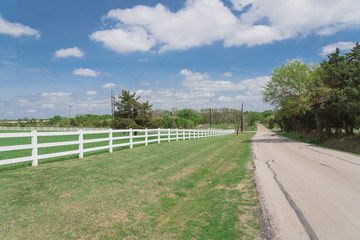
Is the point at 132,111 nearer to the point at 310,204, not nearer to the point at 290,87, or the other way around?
the point at 290,87

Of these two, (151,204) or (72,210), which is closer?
(72,210)

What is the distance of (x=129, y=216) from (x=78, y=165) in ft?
12.8

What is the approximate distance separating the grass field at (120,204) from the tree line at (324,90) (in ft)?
60.4

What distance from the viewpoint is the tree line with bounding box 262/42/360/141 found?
66.2ft

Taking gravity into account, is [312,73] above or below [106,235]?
above

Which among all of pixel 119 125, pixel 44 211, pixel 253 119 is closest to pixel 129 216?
pixel 44 211

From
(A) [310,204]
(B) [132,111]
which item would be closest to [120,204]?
(A) [310,204]

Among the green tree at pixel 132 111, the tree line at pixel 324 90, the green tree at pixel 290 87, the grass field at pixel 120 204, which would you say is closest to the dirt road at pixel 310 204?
the grass field at pixel 120 204

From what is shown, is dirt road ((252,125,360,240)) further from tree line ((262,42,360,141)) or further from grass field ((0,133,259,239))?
tree line ((262,42,360,141))

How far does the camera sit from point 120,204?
508cm

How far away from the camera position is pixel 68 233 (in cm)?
374

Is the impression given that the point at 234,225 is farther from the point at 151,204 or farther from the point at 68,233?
the point at 68,233

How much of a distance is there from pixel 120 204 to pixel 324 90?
83.4ft

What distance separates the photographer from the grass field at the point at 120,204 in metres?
3.86
